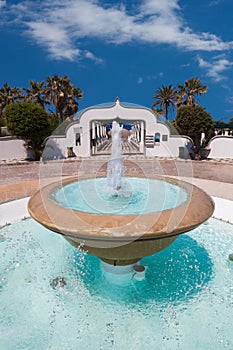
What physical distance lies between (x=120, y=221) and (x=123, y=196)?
7.16ft

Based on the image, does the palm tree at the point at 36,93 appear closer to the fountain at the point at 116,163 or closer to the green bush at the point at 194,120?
the green bush at the point at 194,120

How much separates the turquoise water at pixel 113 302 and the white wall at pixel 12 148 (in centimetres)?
1739

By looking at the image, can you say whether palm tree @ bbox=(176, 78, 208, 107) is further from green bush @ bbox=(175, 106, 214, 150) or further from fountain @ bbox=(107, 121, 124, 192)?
fountain @ bbox=(107, 121, 124, 192)

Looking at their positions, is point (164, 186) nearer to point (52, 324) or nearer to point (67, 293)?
point (67, 293)

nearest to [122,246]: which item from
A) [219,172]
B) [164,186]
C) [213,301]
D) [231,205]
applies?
[213,301]

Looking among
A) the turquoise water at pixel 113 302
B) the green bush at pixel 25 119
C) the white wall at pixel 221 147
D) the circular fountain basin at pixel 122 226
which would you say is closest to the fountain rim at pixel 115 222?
the circular fountain basin at pixel 122 226

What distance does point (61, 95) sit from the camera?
30.1 m

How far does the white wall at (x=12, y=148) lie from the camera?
20.7 meters

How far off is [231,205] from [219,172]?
26.9ft

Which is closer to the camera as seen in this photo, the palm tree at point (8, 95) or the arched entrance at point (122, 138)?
the arched entrance at point (122, 138)

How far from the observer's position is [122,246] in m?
3.13

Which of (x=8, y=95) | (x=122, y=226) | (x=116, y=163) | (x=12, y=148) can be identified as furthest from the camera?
(x=8, y=95)

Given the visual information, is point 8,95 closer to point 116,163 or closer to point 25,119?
point 25,119

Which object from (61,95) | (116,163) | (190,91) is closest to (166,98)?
(190,91)
